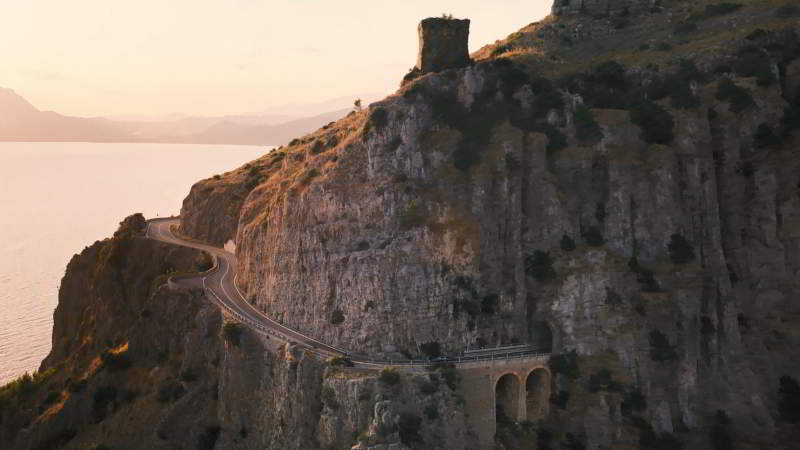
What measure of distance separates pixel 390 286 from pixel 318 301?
704cm

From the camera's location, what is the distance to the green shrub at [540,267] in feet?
204

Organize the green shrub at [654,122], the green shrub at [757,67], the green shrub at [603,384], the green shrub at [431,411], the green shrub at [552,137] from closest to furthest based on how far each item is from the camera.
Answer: the green shrub at [431,411]
the green shrub at [603,384]
the green shrub at [654,122]
the green shrub at [552,137]
the green shrub at [757,67]

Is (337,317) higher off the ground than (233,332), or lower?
higher

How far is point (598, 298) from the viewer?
60094 millimetres

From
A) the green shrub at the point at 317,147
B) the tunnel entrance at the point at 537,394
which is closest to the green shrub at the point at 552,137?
the tunnel entrance at the point at 537,394

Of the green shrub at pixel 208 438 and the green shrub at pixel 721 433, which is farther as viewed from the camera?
the green shrub at pixel 208 438

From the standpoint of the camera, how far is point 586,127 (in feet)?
224

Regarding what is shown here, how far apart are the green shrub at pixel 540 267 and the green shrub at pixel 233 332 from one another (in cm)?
2434

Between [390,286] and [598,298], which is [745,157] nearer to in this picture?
[598,298]

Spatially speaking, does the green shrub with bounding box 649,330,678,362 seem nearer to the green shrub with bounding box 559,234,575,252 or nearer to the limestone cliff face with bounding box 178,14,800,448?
the limestone cliff face with bounding box 178,14,800,448

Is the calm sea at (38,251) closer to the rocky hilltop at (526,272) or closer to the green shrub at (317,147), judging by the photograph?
the rocky hilltop at (526,272)

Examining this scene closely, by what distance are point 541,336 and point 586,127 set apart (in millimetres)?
19393

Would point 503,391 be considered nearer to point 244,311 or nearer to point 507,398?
point 507,398

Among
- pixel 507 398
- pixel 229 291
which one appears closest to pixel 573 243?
pixel 507 398
